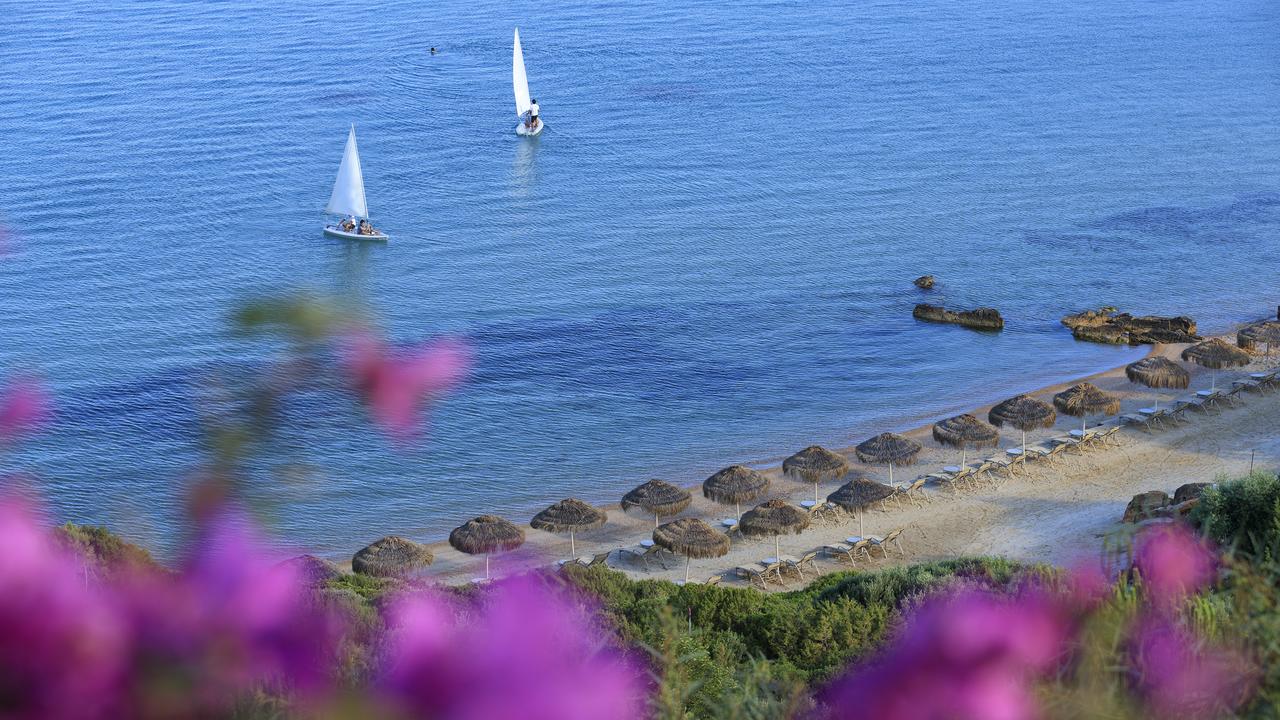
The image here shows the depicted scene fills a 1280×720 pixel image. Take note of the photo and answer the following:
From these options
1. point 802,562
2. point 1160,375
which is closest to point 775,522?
point 802,562

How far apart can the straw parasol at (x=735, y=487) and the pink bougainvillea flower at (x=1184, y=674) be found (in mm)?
23563

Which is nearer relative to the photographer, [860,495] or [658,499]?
[860,495]

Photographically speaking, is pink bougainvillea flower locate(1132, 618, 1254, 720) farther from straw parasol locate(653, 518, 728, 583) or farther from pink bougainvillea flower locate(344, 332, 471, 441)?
straw parasol locate(653, 518, 728, 583)

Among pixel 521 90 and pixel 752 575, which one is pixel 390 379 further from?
pixel 521 90

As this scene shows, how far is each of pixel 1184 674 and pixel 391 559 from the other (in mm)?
22488

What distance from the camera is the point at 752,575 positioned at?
74.4ft

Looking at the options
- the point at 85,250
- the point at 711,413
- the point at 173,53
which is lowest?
the point at 711,413

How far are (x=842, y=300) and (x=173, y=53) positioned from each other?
5553 cm

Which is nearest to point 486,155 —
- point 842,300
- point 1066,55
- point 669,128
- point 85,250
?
point 669,128

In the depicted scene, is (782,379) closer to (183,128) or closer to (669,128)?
(669,128)

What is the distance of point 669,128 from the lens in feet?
213

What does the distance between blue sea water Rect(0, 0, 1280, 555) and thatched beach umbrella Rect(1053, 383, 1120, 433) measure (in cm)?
440

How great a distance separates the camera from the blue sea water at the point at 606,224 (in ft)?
107

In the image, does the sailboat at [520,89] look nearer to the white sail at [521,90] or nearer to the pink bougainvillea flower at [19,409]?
the white sail at [521,90]
